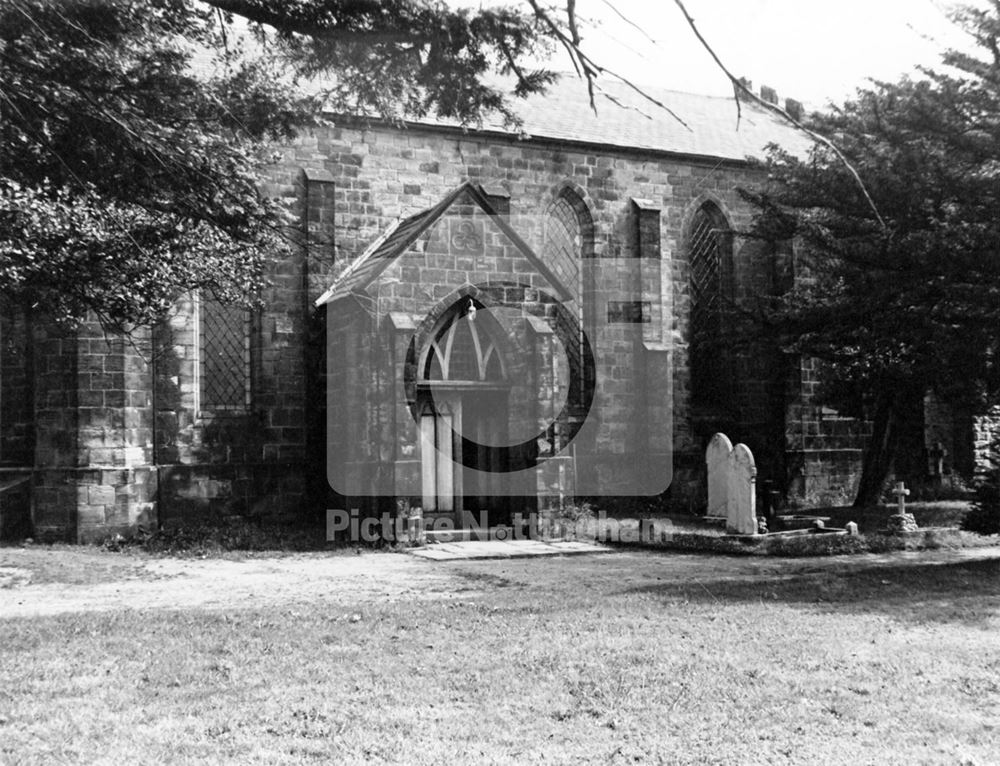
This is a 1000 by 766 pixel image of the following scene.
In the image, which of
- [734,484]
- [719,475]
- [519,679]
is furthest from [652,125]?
[519,679]

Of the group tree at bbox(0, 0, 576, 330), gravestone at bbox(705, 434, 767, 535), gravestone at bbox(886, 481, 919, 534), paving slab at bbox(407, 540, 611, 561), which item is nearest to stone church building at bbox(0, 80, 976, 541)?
paving slab at bbox(407, 540, 611, 561)

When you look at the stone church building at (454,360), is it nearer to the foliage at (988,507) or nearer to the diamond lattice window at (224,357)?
the diamond lattice window at (224,357)

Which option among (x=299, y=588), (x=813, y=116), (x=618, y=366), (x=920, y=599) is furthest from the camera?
(x=618, y=366)

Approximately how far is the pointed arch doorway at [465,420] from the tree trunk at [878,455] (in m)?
9.53

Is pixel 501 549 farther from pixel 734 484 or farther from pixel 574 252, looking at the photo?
pixel 574 252

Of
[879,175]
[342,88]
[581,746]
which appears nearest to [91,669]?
[581,746]

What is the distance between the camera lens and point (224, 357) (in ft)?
63.3

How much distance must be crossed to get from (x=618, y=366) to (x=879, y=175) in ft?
29.9

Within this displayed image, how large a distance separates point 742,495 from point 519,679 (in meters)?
9.65

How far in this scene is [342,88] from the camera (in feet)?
25.1

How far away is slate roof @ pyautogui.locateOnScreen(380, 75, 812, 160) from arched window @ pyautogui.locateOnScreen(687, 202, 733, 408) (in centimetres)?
169

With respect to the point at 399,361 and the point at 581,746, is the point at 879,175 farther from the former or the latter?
the point at 581,746

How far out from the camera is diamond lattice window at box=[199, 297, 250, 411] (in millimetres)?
19141

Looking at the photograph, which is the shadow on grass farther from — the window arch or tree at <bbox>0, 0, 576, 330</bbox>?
the window arch
